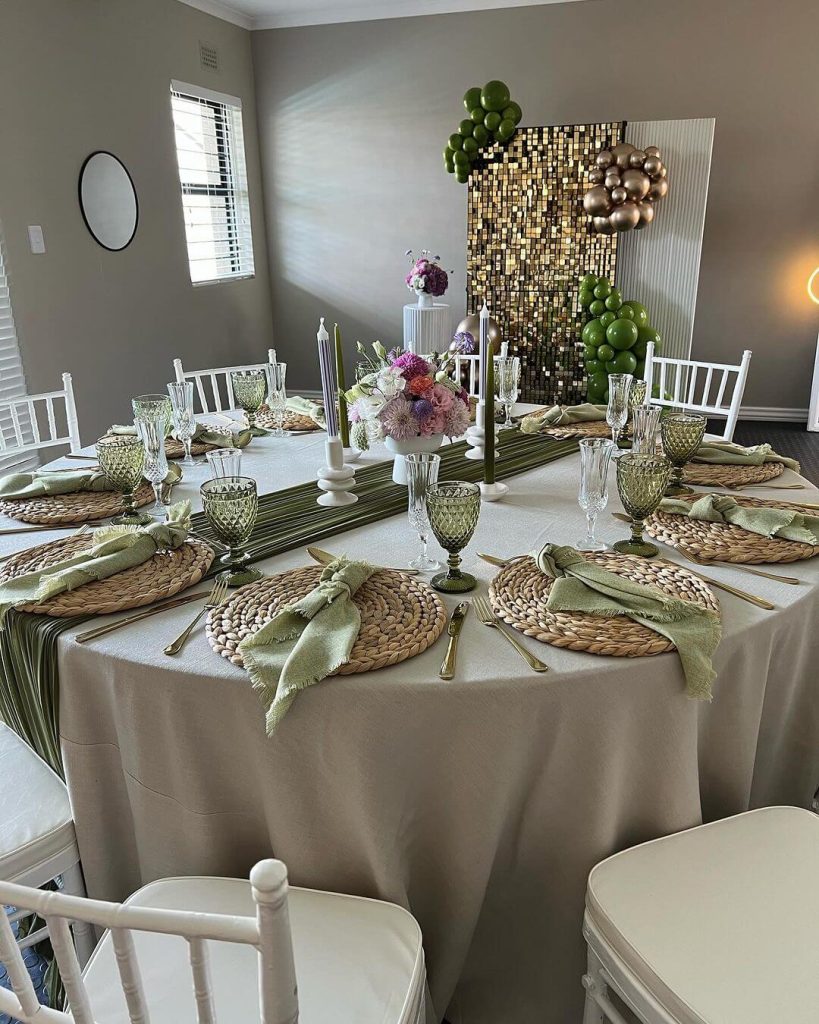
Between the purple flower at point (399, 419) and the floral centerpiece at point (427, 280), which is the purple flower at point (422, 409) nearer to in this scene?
the purple flower at point (399, 419)

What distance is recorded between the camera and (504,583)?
133 centimetres

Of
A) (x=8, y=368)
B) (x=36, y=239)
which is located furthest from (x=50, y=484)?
(x=36, y=239)

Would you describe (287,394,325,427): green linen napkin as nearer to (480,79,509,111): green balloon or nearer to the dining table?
the dining table

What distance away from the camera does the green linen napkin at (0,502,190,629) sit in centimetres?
127

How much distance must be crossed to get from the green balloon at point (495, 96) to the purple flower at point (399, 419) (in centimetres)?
390

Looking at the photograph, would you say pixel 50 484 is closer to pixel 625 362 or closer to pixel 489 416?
pixel 489 416

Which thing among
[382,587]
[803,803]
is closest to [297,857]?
[382,587]

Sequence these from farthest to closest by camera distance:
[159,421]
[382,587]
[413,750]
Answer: [159,421] → [382,587] → [413,750]

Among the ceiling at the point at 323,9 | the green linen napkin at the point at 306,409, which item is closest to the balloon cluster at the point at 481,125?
the ceiling at the point at 323,9

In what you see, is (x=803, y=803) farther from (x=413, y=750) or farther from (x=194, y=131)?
(x=194, y=131)

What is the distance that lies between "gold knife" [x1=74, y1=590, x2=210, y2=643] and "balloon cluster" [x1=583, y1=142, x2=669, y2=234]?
426 cm

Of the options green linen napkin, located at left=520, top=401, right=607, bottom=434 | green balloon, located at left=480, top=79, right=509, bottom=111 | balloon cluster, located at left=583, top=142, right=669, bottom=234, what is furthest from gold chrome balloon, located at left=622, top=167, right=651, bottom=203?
green linen napkin, located at left=520, top=401, right=607, bottom=434

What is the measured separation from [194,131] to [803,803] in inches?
209

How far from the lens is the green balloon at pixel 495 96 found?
4.85m
